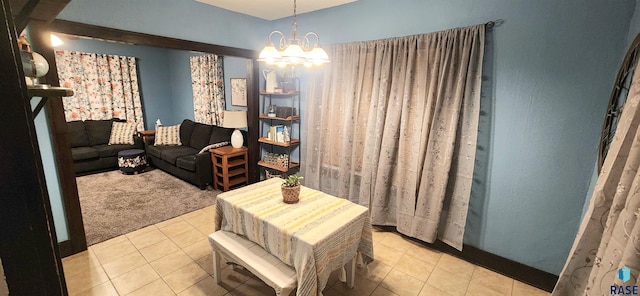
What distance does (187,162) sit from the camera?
13.4 feet

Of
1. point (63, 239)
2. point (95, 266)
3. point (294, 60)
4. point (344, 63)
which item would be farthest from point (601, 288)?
point (63, 239)

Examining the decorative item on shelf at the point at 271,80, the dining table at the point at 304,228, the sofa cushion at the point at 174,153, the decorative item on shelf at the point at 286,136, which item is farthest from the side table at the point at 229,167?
the dining table at the point at 304,228

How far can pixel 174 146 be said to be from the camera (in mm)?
4992

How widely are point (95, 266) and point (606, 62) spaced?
167 inches

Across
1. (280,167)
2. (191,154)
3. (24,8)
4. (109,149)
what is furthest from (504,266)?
(109,149)

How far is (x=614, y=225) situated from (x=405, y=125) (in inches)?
69.2

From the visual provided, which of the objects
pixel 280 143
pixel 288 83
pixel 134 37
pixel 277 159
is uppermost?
pixel 134 37

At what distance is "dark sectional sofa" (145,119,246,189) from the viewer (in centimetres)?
404

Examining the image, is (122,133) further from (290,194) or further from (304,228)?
(304,228)

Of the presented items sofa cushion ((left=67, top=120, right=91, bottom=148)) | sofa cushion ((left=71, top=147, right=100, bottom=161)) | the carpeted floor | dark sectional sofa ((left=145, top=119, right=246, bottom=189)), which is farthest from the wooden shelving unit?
sofa cushion ((left=67, top=120, right=91, bottom=148))

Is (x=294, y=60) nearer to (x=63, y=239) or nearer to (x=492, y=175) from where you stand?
(x=492, y=175)

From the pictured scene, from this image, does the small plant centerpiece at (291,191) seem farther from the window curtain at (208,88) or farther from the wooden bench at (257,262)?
the window curtain at (208,88)

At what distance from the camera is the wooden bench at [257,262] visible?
1.61 meters

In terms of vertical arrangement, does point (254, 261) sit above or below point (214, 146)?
below
